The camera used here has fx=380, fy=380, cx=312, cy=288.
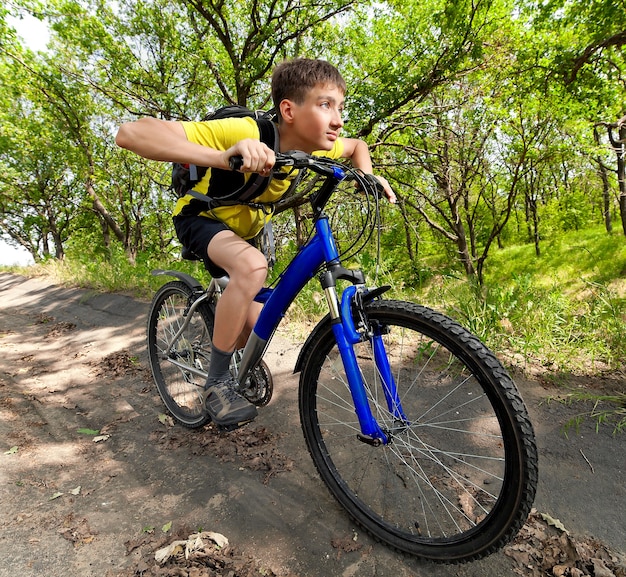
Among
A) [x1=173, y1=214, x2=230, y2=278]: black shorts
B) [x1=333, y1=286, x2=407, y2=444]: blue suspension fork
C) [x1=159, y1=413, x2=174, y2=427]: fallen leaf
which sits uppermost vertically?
[x1=173, y1=214, x2=230, y2=278]: black shorts

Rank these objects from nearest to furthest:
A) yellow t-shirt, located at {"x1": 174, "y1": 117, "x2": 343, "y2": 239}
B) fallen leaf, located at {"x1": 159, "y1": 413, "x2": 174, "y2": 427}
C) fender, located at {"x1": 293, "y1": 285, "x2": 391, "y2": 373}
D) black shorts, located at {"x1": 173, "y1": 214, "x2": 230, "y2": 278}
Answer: fender, located at {"x1": 293, "y1": 285, "x2": 391, "y2": 373}, yellow t-shirt, located at {"x1": 174, "y1": 117, "x2": 343, "y2": 239}, black shorts, located at {"x1": 173, "y1": 214, "x2": 230, "y2": 278}, fallen leaf, located at {"x1": 159, "y1": 413, "x2": 174, "y2": 427}

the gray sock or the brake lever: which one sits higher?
the brake lever

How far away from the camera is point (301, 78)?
1812mm

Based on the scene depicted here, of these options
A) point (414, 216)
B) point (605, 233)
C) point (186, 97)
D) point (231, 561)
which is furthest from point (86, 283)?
point (605, 233)

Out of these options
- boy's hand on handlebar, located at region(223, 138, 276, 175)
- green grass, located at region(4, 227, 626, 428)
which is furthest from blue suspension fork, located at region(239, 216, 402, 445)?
green grass, located at region(4, 227, 626, 428)

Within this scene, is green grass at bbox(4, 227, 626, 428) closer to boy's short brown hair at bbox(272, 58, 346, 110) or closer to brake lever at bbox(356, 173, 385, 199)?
brake lever at bbox(356, 173, 385, 199)

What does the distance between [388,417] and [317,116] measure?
1479 mm

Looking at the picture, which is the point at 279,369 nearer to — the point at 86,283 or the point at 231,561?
the point at 231,561

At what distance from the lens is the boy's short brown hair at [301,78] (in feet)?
5.91

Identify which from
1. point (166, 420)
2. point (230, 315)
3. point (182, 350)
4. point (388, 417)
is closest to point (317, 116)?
point (230, 315)

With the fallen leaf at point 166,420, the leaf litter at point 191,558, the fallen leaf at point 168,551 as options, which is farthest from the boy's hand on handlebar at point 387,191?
the fallen leaf at point 166,420

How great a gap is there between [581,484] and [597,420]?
0.60 meters

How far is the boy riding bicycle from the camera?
1554 millimetres

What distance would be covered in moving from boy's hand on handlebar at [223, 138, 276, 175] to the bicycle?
135 millimetres
